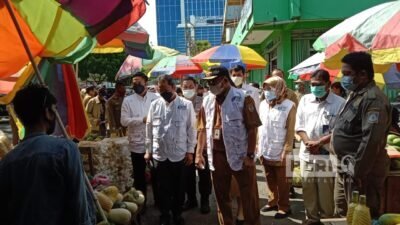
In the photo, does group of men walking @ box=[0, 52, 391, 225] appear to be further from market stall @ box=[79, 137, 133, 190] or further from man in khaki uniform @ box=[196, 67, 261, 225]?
market stall @ box=[79, 137, 133, 190]

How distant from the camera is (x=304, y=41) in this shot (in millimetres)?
15086

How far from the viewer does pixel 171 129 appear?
5.40 metres

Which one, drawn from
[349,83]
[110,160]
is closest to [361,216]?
[349,83]

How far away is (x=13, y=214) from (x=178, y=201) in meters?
3.37

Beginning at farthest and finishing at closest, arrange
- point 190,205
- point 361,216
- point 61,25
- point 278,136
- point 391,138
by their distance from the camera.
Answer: point 190,205 < point 278,136 < point 391,138 < point 61,25 < point 361,216

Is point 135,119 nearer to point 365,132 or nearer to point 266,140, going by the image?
Result: point 266,140

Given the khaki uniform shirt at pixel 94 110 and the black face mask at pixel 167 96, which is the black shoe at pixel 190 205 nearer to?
the black face mask at pixel 167 96

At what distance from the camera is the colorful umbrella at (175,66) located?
33.8 ft

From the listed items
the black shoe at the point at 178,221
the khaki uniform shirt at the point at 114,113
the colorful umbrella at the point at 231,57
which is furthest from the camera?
the colorful umbrella at the point at 231,57

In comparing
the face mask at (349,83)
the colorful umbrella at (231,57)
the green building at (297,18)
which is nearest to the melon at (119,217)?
the face mask at (349,83)

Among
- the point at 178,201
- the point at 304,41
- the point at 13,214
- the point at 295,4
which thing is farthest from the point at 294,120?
the point at 304,41

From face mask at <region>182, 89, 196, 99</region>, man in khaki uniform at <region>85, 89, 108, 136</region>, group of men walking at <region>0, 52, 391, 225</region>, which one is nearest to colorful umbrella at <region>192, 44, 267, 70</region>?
group of men walking at <region>0, 52, 391, 225</region>

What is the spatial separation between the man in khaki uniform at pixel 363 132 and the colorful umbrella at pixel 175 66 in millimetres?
6674

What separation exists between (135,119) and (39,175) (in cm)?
387
